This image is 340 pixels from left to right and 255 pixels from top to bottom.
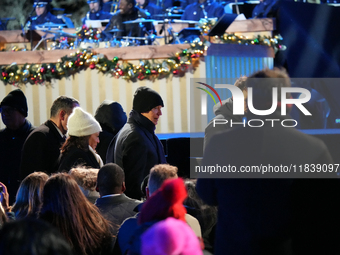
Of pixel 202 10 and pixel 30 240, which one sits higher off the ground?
pixel 202 10

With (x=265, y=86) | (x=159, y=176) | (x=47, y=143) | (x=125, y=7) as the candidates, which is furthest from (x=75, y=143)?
(x=125, y=7)

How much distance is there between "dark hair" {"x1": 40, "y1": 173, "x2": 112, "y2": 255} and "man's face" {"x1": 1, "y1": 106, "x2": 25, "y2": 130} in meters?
2.31

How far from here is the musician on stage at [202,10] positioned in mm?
9077

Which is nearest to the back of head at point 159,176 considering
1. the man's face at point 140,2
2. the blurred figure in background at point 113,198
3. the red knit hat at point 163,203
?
the blurred figure in background at point 113,198

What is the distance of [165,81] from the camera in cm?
753

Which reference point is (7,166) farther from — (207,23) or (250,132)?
(207,23)

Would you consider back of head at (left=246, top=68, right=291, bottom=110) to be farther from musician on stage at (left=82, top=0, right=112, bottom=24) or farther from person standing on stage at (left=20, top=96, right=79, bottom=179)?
musician on stage at (left=82, top=0, right=112, bottom=24)

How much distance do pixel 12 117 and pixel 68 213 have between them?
2402mm

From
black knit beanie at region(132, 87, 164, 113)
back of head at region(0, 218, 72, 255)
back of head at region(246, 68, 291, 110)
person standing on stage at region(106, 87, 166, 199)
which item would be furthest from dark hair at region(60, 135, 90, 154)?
back of head at region(0, 218, 72, 255)

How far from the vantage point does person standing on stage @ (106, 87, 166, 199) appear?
3.70m

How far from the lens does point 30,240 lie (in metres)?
1.06

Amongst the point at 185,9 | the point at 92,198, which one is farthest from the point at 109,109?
the point at 185,9

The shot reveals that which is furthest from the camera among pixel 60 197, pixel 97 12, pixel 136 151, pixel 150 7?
pixel 97 12

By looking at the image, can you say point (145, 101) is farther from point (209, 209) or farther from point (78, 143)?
point (209, 209)
